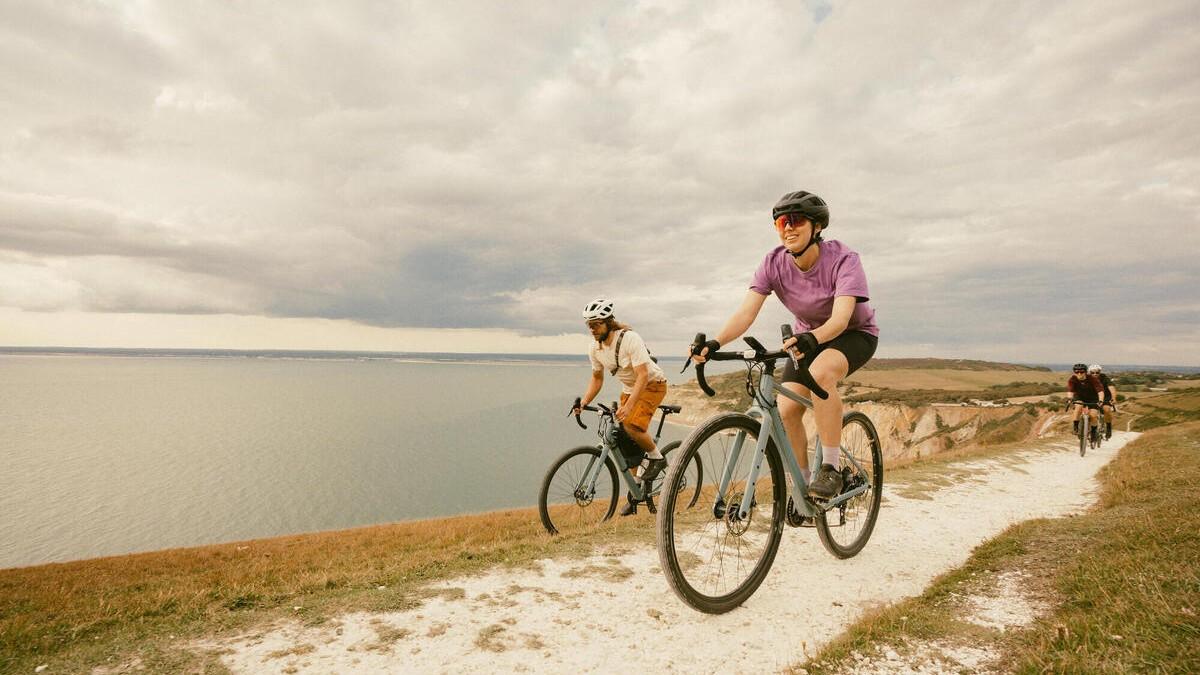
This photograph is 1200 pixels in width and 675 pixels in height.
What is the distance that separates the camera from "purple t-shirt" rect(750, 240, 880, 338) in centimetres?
457

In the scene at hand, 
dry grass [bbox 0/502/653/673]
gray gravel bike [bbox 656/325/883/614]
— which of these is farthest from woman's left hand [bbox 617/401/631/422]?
gray gravel bike [bbox 656/325/883/614]

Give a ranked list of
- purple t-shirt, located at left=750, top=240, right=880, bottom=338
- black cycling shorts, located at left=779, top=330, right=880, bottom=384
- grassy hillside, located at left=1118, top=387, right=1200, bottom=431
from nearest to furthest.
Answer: purple t-shirt, located at left=750, top=240, right=880, bottom=338 → black cycling shorts, located at left=779, top=330, right=880, bottom=384 → grassy hillside, located at left=1118, top=387, right=1200, bottom=431

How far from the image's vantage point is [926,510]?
26.5 feet

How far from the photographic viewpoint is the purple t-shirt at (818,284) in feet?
15.0

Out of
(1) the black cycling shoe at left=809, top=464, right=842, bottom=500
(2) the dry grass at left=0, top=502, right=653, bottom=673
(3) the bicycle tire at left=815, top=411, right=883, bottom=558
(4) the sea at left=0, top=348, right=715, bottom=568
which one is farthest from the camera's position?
(4) the sea at left=0, top=348, right=715, bottom=568

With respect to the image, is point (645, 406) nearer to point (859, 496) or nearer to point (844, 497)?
point (859, 496)

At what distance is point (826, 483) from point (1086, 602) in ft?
6.03

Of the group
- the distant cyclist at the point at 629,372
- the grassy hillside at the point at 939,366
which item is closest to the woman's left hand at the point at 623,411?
the distant cyclist at the point at 629,372

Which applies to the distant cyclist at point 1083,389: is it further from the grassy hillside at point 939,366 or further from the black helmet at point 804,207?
the grassy hillside at point 939,366

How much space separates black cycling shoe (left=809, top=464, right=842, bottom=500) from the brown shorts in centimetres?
334

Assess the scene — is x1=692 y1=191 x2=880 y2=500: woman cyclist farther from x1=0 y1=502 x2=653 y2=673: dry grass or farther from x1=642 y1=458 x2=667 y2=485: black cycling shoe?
x1=642 y1=458 x2=667 y2=485: black cycling shoe

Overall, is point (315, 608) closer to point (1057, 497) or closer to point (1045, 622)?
point (1045, 622)

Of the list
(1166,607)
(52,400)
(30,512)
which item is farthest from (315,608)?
(52,400)

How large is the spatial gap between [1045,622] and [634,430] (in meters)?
5.17
